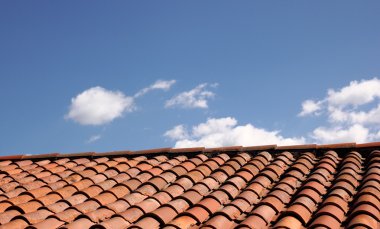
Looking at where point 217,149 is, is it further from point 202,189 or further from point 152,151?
point 202,189

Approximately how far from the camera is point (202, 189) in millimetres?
4922

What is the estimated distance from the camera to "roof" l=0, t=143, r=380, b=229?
398 centimetres

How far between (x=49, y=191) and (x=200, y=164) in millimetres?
2269

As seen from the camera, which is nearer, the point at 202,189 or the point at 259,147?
the point at 202,189

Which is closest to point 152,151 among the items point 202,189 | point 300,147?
point 202,189

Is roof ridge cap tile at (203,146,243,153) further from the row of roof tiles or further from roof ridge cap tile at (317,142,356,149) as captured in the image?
roof ridge cap tile at (317,142,356,149)

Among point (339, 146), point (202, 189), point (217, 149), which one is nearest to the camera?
point (202, 189)

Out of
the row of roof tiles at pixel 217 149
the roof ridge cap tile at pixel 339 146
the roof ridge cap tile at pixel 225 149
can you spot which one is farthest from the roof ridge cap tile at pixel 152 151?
the roof ridge cap tile at pixel 339 146

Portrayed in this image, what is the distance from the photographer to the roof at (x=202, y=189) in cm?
398

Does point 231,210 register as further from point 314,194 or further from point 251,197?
point 314,194

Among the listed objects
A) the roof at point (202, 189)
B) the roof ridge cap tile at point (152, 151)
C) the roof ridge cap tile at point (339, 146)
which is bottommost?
the roof at point (202, 189)

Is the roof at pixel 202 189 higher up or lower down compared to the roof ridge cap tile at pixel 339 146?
lower down

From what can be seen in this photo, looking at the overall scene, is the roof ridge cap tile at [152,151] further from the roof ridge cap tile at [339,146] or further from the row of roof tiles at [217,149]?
the roof ridge cap tile at [339,146]

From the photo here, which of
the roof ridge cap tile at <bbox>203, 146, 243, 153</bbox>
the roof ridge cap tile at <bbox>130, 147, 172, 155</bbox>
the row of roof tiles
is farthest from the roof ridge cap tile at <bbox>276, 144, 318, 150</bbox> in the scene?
the roof ridge cap tile at <bbox>130, 147, 172, 155</bbox>
